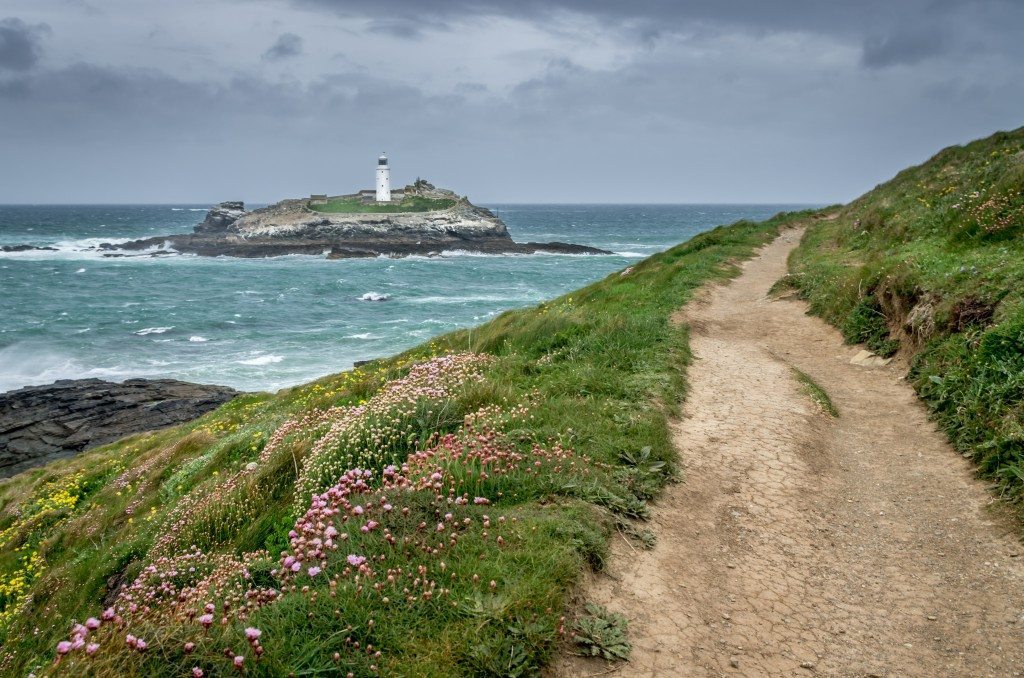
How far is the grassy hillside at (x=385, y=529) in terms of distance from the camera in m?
4.06

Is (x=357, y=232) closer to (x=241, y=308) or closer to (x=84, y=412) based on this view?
(x=241, y=308)

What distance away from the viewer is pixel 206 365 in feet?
121

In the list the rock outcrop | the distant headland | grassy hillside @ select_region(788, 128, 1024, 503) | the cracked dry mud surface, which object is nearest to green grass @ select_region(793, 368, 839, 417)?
the cracked dry mud surface

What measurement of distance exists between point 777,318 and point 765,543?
971 cm

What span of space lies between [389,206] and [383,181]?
1155 centimetres

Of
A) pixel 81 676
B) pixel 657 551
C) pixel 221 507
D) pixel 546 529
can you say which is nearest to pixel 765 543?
pixel 657 551

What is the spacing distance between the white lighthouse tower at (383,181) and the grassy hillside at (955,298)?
400ft

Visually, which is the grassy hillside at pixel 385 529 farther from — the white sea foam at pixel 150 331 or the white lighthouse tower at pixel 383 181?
the white lighthouse tower at pixel 383 181

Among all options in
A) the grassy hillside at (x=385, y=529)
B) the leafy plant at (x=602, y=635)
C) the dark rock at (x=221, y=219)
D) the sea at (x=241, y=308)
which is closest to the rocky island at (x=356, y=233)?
the dark rock at (x=221, y=219)

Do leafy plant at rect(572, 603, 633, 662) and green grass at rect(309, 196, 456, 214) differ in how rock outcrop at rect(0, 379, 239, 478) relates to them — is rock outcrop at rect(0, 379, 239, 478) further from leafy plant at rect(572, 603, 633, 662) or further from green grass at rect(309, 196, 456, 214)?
green grass at rect(309, 196, 456, 214)

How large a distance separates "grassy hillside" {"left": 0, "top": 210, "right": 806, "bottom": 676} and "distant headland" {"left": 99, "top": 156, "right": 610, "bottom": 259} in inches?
3622

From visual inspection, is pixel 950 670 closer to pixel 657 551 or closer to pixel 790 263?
pixel 657 551

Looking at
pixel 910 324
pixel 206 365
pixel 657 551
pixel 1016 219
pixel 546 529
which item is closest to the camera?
pixel 546 529

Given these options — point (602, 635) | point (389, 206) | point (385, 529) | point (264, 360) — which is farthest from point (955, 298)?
point (389, 206)
